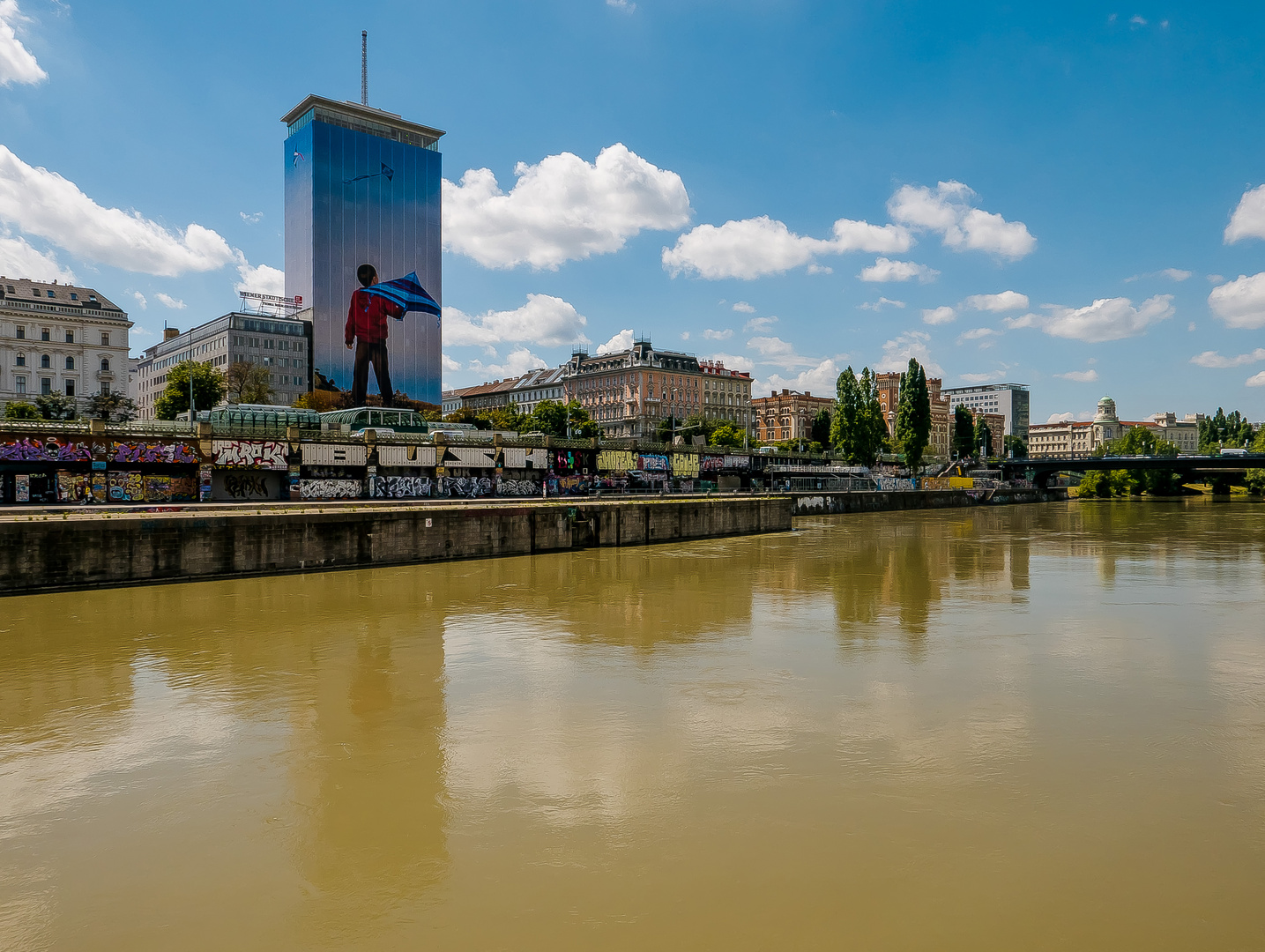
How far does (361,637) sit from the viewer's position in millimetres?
23422

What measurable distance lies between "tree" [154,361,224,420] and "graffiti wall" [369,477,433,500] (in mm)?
46581

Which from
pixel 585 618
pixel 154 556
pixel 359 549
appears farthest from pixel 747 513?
pixel 154 556

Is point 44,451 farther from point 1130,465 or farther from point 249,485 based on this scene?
point 1130,465

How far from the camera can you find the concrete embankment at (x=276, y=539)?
97.0 feet

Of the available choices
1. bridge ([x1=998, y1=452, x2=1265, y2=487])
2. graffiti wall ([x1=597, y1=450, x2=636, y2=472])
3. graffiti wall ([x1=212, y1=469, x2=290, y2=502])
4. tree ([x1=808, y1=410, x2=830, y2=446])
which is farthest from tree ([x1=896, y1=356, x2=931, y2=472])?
graffiti wall ([x1=212, y1=469, x2=290, y2=502])

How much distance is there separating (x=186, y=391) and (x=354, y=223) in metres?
58.0

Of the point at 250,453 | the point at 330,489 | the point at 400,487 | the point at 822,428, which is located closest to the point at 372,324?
the point at 822,428

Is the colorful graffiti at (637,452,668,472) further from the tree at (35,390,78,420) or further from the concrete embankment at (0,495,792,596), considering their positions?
the tree at (35,390,78,420)

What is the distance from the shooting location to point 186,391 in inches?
3821

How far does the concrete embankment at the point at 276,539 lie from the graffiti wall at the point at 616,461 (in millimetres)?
25258

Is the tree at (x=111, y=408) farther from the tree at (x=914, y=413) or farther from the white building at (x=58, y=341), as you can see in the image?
the tree at (x=914, y=413)

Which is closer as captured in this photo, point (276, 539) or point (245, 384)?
point (276, 539)

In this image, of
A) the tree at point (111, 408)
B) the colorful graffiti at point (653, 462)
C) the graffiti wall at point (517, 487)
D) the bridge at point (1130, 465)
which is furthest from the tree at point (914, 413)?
the tree at point (111, 408)

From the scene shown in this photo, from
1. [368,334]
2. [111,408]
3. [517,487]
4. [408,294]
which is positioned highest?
[408,294]
